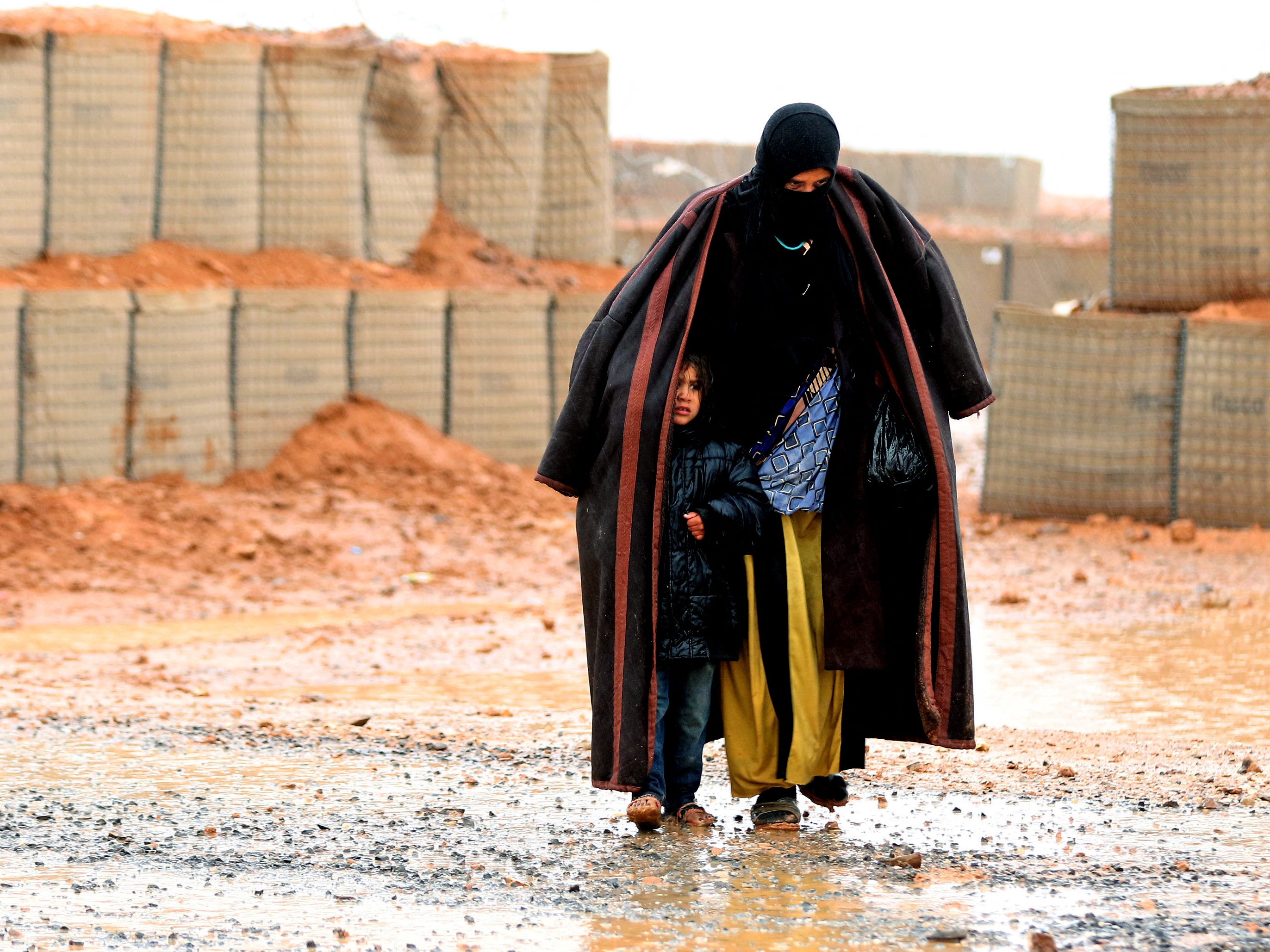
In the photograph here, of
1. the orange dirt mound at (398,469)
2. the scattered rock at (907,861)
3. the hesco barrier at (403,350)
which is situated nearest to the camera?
the scattered rock at (907,861)

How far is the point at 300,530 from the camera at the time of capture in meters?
9.11

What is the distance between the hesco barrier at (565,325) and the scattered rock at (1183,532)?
3.97 metres

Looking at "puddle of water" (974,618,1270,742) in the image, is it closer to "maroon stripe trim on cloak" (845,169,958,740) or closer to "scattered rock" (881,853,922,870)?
"maroon stripe trim on cloak" (845,169,958,740)

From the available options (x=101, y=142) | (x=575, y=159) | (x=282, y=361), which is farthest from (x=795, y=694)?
(x=575, y=159)

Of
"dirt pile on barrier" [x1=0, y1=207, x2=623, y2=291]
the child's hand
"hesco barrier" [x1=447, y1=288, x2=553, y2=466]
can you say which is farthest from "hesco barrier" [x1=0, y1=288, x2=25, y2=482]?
the child's hand

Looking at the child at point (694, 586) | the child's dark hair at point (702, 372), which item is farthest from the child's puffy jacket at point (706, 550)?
the child's dark hair at point (702, 372)

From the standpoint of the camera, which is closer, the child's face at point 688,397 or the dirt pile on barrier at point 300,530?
the child's face at point 688,397

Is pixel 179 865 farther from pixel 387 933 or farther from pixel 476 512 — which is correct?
pixel 476 512

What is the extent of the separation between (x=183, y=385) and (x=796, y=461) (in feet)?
21.0

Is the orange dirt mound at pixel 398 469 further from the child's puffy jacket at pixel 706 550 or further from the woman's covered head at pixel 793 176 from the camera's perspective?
the woman's covered head at pixel 793 176

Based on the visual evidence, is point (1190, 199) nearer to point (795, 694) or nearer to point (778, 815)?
point (795, 694)

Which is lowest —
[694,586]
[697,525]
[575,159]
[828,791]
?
[828,791]

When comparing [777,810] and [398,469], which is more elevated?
[398,469]

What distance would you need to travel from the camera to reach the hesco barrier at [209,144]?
977 centimetres
